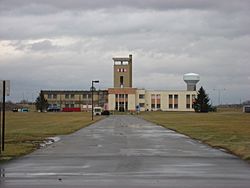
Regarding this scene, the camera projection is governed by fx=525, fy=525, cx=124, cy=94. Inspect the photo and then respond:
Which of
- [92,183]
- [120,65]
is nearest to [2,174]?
[92,183]

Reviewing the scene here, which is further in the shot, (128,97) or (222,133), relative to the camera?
(128,97)

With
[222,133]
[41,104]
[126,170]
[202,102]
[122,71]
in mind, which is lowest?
[126,170]

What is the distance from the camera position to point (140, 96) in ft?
612

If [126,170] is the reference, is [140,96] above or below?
above

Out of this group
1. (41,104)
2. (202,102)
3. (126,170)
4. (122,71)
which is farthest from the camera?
(122,71)

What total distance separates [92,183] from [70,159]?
20.8 ft

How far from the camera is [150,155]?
1975cm

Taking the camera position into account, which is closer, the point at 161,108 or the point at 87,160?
the point at 87,160

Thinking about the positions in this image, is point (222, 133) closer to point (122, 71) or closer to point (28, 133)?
point (28, 133)

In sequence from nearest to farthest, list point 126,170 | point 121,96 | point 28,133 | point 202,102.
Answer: point 126,170 → point 28,133 → point 202,102 → point 121,96

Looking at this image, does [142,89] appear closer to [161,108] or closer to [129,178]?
[161,108]

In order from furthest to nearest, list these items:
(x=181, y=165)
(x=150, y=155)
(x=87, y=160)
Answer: (x=150, y=155) < (x=87, y=160) < (x=181, y=165)

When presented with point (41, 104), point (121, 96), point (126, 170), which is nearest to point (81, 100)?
point (121, 96)

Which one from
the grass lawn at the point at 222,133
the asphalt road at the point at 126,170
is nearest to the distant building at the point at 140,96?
the grass lawn at the point at 222,133
